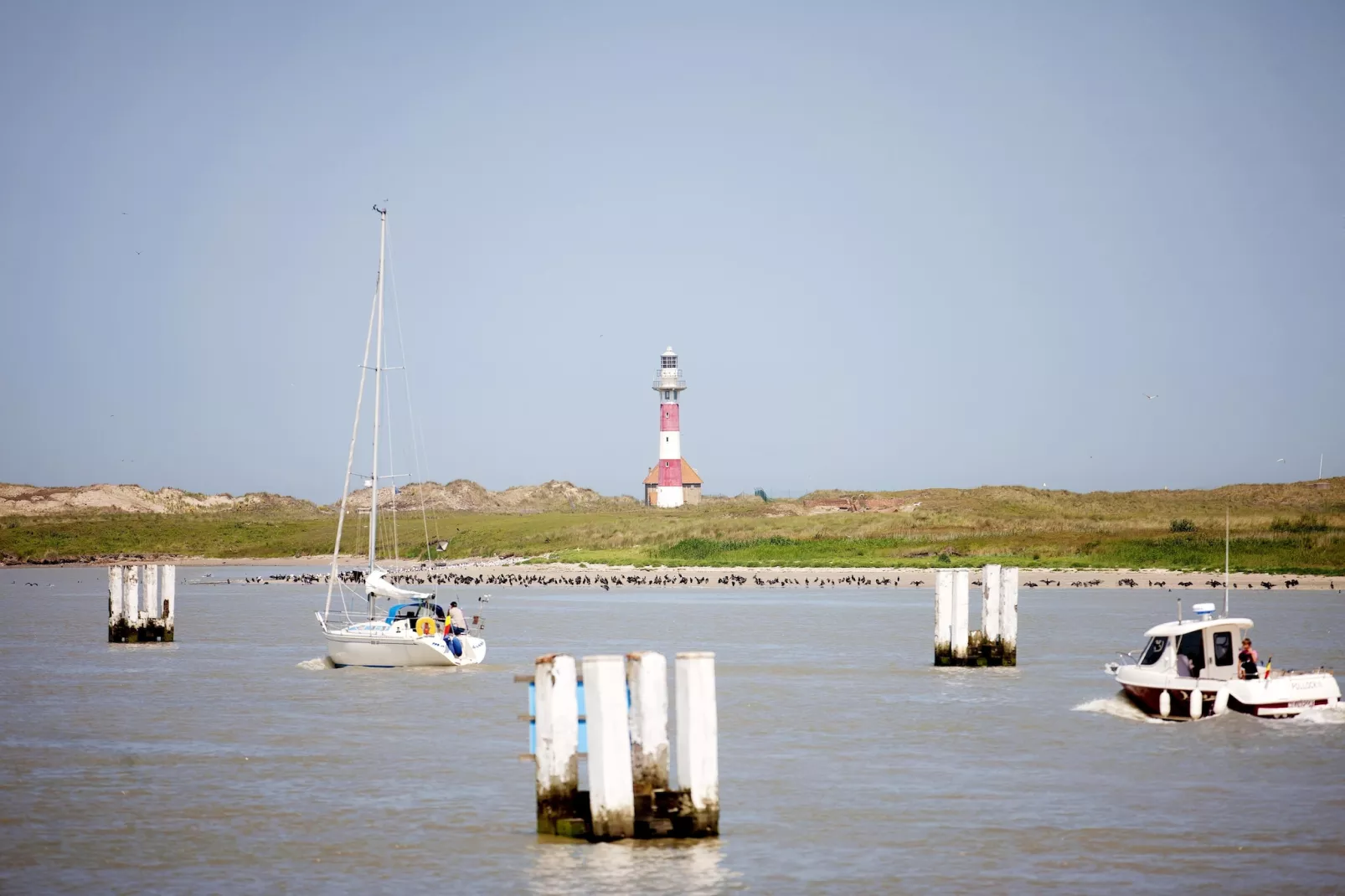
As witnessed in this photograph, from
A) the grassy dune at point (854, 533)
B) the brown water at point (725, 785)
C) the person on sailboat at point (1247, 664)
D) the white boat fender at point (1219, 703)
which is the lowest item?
the brown water at point (725, 785)

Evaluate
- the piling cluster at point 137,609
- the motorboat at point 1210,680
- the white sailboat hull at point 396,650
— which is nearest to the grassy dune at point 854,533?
the piling cluster at point 137,609

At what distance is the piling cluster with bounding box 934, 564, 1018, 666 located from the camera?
37.4 metres

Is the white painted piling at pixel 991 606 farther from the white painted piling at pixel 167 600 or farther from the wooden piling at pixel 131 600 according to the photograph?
the wooden piling at pixel 131 600

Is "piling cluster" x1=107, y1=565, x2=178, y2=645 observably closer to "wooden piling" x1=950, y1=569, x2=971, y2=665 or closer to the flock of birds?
"wooden piling" x1=950, y1=569, x2=971, y2=665

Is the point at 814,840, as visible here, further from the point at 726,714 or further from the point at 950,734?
the point at 726,714

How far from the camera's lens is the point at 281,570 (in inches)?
5044

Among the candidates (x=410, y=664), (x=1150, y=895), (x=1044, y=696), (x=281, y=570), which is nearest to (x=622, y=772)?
(x=1150, y=895)

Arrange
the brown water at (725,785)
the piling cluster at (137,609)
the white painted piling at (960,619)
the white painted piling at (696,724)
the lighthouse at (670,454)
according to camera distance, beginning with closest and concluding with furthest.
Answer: the white painted piling at (696,724) → the brown water at (725,785) → the white painted piling at (960,619) → the piling cluster at (137,609) → the lighthouse at (670,454)

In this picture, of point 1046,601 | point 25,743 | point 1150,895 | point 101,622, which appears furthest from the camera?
point 1046,601

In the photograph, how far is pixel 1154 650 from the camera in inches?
1194

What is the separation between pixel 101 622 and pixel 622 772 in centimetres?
5258

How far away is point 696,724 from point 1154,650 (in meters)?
16.3

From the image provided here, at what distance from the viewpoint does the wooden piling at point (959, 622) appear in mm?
37772

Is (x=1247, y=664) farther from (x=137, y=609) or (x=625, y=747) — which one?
(x=137, y=609)
